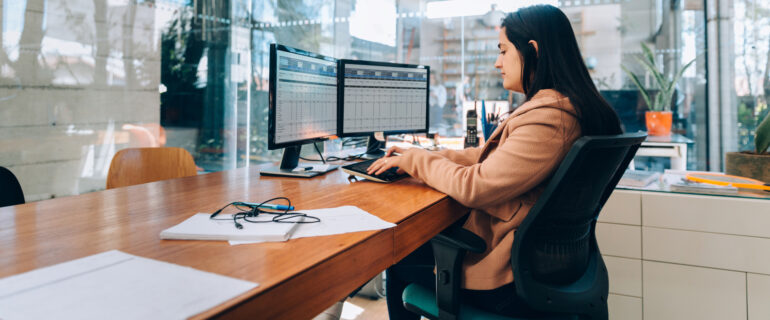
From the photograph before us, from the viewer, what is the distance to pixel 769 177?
1688 millimetres

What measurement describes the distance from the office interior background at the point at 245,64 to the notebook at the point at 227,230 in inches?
85.7

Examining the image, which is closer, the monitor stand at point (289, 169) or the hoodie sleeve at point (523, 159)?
the hoodie sleeve at point (523, 159)

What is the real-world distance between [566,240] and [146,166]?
5.15ft

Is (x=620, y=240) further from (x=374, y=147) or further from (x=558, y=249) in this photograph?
(x=374, y=147)

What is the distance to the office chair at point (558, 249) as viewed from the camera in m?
A: 1.00

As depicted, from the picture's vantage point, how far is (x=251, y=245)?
2.49ft

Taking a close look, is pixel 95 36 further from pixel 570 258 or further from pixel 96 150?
pixel 570 258

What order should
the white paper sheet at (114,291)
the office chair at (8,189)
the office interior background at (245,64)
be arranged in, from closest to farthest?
the white paper sheet at (114,291) < the office chair at (8,189) < the office interior background at (245,64)

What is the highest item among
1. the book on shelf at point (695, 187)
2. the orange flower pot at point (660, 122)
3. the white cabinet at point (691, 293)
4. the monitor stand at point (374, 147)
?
the orange flower pot at point (660, 122)

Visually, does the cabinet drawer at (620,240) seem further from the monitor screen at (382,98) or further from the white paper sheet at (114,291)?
the white paper sheet at (114,291)

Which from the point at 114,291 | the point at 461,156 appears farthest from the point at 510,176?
the point at 114,291

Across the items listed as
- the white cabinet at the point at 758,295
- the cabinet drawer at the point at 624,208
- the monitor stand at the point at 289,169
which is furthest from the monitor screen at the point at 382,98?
the white cabinet at the point at 758,295

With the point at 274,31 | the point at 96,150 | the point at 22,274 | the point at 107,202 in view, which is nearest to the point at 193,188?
the point at 107,202

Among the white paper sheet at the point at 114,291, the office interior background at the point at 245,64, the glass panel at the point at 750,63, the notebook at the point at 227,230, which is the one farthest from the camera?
the glass panel at the point at 750,63
